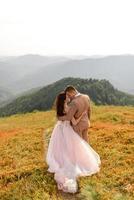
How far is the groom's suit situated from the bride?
185 millimetres

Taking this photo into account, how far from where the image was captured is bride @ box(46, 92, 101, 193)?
17703 millimetres

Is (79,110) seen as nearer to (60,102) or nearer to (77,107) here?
(77,107)

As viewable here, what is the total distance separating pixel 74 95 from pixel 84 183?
3651 millimetres

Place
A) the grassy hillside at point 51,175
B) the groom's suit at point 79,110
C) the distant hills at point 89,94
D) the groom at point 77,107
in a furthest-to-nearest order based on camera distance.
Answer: the distant hills at point 89,94
the groom's suit at point 79,110
the groom at point 77,107
the grassy hillside at point 51,175

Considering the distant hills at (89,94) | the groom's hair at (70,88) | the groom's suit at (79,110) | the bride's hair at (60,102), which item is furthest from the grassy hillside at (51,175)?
the distant hills at (89,94)

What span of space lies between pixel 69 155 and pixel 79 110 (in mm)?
1869

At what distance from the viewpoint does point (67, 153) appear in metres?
18.2

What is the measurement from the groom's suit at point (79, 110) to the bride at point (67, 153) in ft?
0.61

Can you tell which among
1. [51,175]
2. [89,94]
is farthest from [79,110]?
[89,94]

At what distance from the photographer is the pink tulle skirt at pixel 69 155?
17.7 meters

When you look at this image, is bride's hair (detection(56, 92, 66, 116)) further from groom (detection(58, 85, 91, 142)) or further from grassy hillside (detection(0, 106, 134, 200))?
grassy hillside (detection(0, 106, 134, 200))

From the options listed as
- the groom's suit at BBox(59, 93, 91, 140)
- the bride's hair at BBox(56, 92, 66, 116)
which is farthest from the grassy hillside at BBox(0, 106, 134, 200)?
the bride's hair at BBox(56, 92, 66, 116)

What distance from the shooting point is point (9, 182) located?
18562 mm

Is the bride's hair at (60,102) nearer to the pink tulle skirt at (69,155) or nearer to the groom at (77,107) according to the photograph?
the groom at (77,107)
